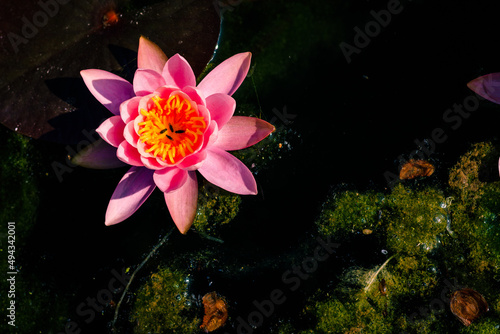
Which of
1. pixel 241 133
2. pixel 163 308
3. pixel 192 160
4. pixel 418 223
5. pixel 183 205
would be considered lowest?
pixel 418 223

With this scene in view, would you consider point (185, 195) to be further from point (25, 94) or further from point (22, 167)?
point (22, 167)

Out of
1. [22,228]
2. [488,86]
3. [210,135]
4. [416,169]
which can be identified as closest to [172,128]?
[210,135]

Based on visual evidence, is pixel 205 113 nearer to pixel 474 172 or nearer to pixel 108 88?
pixel 108 88

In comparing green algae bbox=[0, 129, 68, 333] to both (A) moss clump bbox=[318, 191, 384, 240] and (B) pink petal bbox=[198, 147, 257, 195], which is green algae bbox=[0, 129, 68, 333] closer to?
(B) pink petal bbox=[198, 147, 257, 195]

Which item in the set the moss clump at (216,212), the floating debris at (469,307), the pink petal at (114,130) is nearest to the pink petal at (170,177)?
the pink petal at (114,130)

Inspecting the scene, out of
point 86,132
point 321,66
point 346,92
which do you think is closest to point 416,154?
point 346,92
